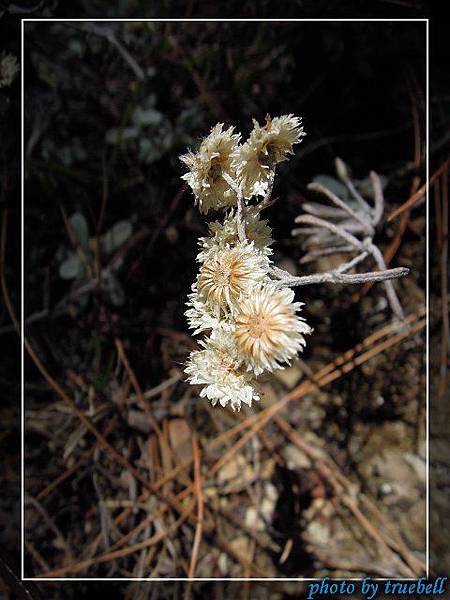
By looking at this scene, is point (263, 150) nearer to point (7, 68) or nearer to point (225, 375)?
point (225, 375)

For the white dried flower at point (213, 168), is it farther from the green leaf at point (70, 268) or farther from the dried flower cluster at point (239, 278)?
the green leaf at point (70, 268)

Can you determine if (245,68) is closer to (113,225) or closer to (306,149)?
(306,149)

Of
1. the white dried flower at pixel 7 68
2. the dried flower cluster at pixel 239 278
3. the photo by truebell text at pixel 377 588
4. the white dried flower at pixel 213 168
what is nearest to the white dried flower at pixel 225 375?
the dried flower cluster at pixel 239 278

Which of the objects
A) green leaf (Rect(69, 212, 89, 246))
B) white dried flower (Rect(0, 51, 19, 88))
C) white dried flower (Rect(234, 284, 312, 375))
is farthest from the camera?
green leaf (Rect(69, 212, 89, 246))

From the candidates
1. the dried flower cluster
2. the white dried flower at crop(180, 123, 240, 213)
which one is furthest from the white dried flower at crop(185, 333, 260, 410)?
the white dried flower at crop(180, 123, 240, 213)

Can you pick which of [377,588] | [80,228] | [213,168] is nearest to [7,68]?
[80,228]

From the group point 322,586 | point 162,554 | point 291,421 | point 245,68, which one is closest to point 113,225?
point 245,68

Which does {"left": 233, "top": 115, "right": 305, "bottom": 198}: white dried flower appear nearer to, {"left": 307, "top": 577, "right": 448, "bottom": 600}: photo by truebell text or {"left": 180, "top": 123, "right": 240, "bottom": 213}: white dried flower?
{"left": 180, "top": 123, "right": 240, "bottom": 213}: white dried flower
